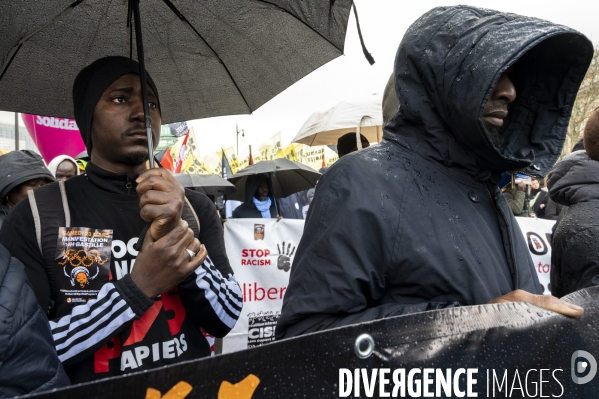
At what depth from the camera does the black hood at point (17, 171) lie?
4.00 metres

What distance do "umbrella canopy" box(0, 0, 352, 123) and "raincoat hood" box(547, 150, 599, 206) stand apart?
1290 millimetres

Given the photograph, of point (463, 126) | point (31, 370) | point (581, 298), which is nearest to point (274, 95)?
point (463, 126)

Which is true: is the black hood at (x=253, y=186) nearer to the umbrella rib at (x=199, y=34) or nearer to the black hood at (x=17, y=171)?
the black hood at (x=17, y=171)

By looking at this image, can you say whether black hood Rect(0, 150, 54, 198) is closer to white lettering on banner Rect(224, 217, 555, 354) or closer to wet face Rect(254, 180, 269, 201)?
white lettering on banner Rect(224, 217, 555, 354)

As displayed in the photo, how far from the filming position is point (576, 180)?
111 inches

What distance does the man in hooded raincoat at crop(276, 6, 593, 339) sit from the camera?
158cm

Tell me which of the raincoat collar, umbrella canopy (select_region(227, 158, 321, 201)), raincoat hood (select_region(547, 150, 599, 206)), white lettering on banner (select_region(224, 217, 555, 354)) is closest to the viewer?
the raincoat collar

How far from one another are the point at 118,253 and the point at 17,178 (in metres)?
2.30

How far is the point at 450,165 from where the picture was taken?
5.92 feet

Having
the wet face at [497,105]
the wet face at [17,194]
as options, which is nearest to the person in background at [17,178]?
the wet face at [17,194]

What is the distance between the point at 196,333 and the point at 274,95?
1.43m

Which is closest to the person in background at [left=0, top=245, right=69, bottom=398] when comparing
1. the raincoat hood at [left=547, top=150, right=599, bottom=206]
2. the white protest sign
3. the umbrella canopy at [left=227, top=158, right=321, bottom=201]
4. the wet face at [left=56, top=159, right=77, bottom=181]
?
the raincoat hood at [left=547, top=150, right=599, bottom=206]

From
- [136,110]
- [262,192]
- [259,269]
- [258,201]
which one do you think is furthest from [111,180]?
[262,192]

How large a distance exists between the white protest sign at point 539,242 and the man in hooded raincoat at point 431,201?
455 centimetres
